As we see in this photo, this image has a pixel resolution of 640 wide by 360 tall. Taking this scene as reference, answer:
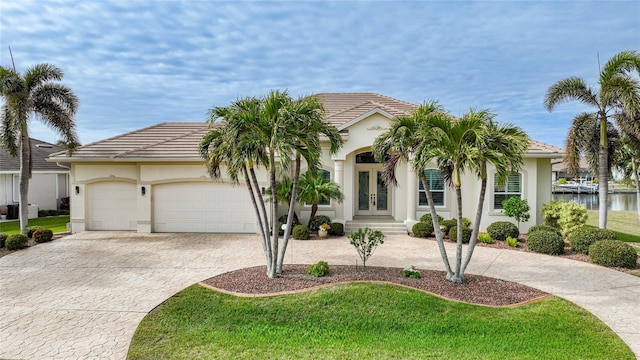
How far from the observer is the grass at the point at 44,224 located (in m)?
17.6

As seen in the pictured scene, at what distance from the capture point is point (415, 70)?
17578 millimetres

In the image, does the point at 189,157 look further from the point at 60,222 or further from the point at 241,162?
the point at 60,222

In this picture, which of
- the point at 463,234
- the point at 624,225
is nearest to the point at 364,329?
the point at 463,234

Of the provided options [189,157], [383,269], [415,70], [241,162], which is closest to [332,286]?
[383,269]

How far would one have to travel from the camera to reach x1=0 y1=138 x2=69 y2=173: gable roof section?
2267cm

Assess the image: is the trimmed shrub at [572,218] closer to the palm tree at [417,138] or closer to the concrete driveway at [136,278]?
the concrete driveway at [136,278]

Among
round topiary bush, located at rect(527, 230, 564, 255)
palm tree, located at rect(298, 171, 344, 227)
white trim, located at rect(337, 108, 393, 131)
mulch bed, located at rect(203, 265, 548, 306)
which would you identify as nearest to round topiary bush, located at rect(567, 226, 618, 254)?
round topiary bush, located at rect(527, 230, 564, 255)

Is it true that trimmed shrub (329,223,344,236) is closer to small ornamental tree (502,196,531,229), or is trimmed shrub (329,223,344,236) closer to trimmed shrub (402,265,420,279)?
trimmed shrub (402,265,420,279)

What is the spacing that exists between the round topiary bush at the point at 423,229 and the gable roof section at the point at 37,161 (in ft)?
76.4

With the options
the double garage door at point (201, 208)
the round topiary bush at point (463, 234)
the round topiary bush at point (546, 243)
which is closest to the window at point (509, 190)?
the round topiary bush at point (463, 234)

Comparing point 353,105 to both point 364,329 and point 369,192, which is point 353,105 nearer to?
point 369,192

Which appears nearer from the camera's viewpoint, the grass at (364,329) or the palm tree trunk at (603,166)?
the grass at (364,329)

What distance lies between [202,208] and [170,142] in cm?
422

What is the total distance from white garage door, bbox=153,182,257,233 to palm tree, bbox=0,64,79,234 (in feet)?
16.3
